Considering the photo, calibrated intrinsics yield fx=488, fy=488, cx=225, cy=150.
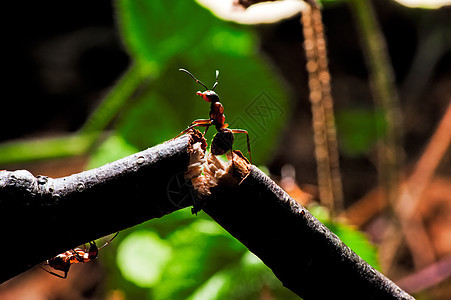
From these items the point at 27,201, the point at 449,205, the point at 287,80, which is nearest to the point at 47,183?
the point at 27,201

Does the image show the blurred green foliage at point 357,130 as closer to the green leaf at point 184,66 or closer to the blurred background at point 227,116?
the blurred background at point 227,116

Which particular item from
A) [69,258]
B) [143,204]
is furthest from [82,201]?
[69,258]

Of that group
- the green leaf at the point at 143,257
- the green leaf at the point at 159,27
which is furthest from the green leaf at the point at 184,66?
the green leaf at the point at 143,257

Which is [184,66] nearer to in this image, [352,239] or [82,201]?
[352,239]

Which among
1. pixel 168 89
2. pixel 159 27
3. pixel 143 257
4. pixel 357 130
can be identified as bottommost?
pixel 357 130

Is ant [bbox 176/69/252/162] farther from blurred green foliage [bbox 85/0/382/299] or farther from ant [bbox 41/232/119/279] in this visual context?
blurred green foliage [bbox 85/0/382/299]

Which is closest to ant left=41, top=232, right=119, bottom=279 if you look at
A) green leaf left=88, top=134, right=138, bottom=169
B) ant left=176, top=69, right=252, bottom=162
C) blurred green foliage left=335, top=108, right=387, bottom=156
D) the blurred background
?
the blurred background
